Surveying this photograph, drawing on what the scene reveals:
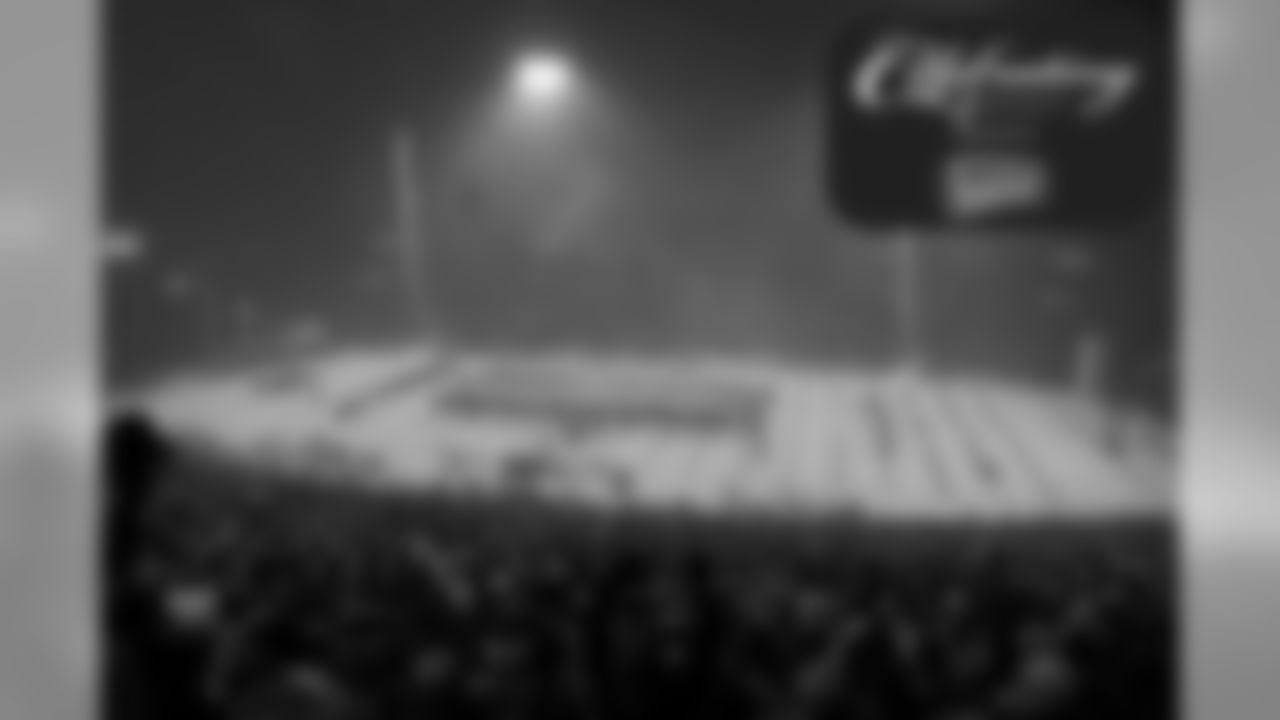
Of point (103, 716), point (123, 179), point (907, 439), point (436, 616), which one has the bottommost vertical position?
point (103, 716)

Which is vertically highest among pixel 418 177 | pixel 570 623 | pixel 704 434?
pixel 418 177

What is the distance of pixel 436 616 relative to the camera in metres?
1.55

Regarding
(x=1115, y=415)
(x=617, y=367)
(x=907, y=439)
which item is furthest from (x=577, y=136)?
(x=1115, y=415)

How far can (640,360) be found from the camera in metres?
1.57

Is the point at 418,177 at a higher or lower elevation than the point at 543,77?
lower

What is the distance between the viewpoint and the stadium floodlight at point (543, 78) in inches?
62.4

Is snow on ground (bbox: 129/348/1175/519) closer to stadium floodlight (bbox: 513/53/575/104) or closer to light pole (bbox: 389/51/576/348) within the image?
light pole (bbox: 389/51/576/348)

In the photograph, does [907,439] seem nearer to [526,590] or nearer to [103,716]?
[526,590]

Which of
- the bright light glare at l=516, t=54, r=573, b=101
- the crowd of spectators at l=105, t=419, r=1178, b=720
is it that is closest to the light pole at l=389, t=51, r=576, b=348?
the bright light glare at l=516, t=54, r=573, b=101

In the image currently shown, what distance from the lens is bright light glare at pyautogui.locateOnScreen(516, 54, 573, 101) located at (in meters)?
1.59

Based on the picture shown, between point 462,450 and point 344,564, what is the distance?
0.18 m

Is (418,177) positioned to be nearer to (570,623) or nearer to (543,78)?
(543,78)

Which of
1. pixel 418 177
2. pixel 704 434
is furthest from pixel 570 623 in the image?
pixel 418 177

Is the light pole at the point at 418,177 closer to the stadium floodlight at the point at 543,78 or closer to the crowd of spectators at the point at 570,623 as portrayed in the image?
the stadium floodlight at the point at 543,78
